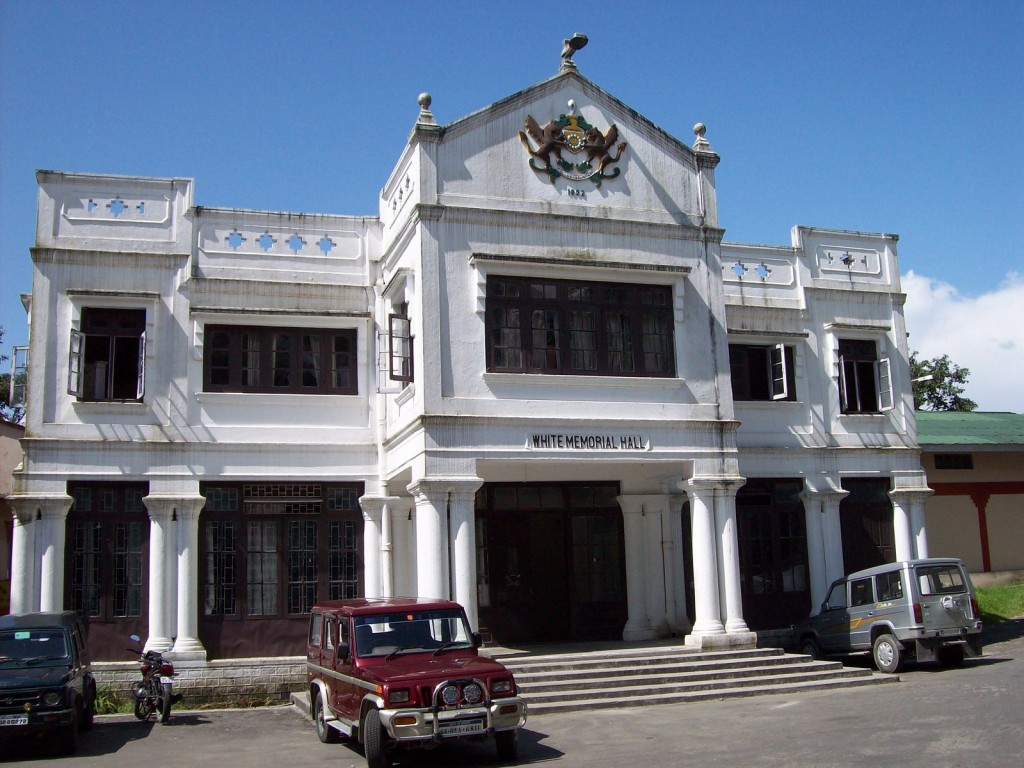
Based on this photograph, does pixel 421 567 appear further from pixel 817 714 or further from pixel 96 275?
pixel 96 275

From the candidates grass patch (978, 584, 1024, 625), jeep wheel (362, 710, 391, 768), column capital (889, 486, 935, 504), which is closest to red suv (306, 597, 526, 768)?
jeep wheel (362, 710, 391, 768)

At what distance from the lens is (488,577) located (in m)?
19.5

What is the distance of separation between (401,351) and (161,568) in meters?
5.38

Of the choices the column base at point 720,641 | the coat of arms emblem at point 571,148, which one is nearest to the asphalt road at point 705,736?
the column base at point 720,641

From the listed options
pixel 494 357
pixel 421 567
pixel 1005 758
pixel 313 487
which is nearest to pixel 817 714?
pixel 1005 758

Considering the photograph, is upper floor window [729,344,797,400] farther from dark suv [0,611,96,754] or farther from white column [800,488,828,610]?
dark suv [0,611,96,754]

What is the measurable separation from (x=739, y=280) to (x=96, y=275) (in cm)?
1206

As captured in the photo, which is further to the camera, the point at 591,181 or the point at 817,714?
the point at 591,181

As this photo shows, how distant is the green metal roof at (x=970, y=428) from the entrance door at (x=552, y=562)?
8.74 meters

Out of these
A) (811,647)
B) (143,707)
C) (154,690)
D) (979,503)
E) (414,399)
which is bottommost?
(143,707)

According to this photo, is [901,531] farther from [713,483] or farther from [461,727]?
[461,727]

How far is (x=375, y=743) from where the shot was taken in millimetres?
11219

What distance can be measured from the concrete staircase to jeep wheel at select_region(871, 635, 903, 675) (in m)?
0.94

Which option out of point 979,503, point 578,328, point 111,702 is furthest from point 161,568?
point 979,503
